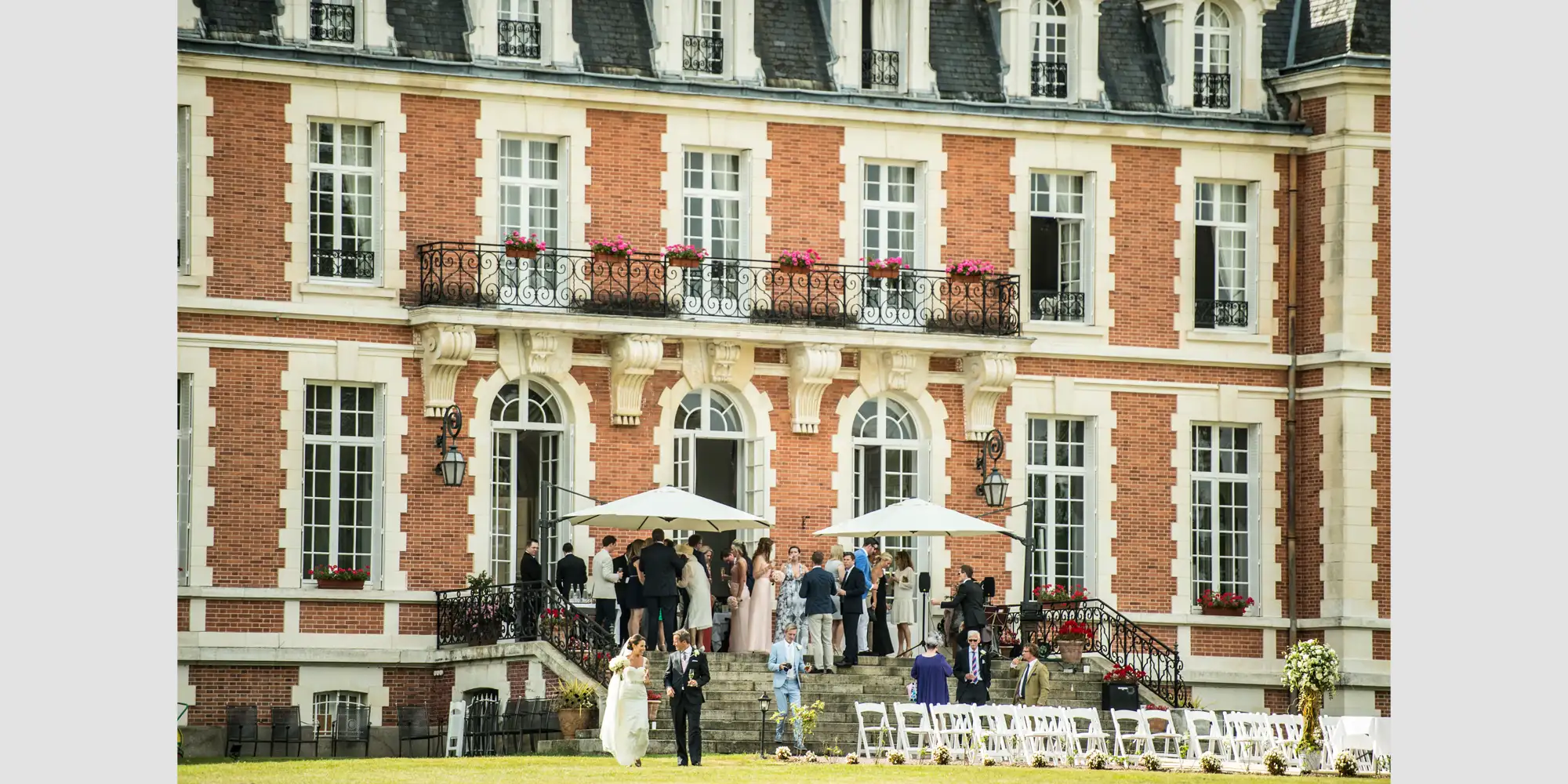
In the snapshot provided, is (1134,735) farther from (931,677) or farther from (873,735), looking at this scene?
(873,735)

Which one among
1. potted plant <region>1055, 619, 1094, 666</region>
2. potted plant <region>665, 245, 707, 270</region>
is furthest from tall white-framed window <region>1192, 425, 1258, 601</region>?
potted plant <region>665, 245, 707, 270</region>

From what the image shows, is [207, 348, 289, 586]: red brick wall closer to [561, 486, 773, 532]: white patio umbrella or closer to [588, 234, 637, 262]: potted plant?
[561, 486, 773, 532]: white patio umbrella

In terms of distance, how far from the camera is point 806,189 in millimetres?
34281

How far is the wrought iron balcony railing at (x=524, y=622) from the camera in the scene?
1196 inches

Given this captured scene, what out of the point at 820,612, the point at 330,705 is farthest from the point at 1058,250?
the point at 330,705

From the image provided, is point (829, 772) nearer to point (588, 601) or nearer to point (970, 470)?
point (588, 601)

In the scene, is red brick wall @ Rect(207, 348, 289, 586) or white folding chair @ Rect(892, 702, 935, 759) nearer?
white folding chair @ Rect(892, 702, 935, 759)

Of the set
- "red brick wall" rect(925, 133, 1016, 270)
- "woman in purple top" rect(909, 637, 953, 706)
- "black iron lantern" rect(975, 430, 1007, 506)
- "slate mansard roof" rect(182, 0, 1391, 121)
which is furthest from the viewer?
"red brick wall" rect(925, 133, 1016, 270)

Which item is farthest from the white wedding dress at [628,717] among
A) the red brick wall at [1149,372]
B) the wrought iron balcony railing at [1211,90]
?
the wrought iron balcony railing at [1211,90]

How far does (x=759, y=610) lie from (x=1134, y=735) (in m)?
4.96

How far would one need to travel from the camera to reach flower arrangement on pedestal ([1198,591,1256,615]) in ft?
115

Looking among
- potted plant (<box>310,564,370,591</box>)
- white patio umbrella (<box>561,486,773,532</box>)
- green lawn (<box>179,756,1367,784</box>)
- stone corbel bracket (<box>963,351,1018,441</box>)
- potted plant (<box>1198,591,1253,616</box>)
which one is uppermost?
stone corbel bracket (<box>963,351,1018,441</box>)

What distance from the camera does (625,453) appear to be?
33281 mm

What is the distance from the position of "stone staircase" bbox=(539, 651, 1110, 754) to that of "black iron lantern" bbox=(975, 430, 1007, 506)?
2.20 m
